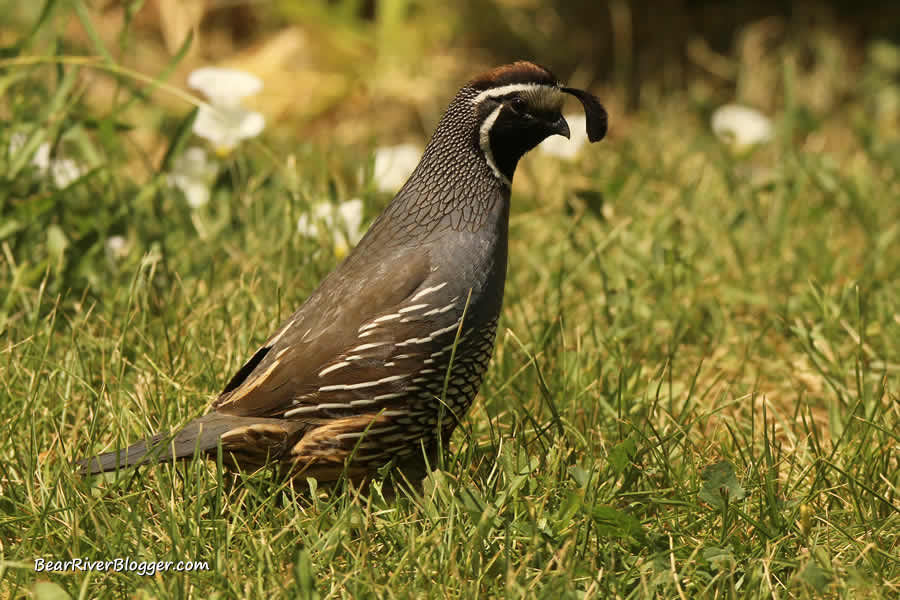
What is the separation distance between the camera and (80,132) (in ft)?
13.2

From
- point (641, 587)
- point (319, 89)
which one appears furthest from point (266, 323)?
point (319, 89)

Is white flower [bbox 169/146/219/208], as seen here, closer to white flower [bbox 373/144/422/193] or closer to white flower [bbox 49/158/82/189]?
white flower [bbox 49/158/82/189]

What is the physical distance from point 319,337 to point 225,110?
4.59 ft

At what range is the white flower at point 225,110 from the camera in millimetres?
3859

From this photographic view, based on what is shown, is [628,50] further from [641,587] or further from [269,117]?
[641,587]

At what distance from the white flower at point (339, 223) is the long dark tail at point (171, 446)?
1.13 meters

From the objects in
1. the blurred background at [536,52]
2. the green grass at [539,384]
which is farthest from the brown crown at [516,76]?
the blurred background at [536,52]

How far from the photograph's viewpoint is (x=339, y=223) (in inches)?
149

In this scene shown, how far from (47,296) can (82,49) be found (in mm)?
2394

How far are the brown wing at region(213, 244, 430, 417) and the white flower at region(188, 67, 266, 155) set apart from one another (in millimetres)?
1193

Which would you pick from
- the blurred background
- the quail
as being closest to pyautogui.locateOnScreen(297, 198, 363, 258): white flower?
the quail

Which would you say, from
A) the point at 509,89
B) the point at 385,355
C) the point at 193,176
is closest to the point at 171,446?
the point at 385,355

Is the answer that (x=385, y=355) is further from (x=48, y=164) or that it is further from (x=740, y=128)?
(x=740, y=128)

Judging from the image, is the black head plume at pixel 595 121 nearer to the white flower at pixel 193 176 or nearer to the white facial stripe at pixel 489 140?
the white facial stripe at pixel 489 140
